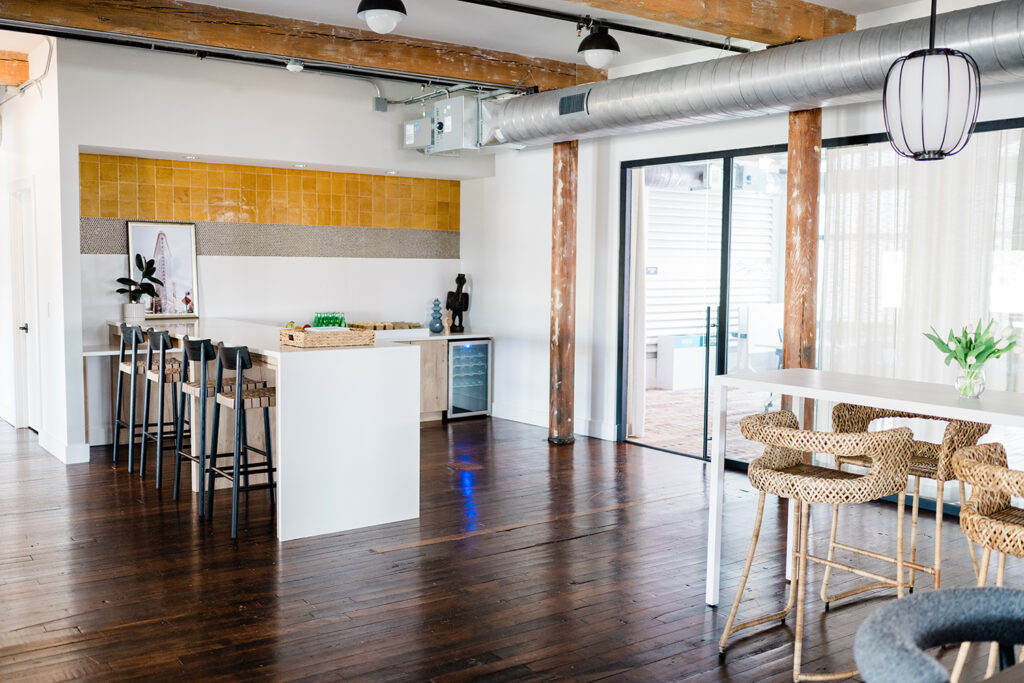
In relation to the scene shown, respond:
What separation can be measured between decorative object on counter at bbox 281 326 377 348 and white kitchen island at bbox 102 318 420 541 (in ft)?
0.20

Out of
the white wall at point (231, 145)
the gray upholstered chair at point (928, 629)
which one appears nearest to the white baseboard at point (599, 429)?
the white wall at point (231, 145)

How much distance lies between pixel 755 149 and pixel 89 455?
5459mm

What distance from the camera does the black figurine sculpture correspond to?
9281 mm

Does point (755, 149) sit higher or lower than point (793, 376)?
higher

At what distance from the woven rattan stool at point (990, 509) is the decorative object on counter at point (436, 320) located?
617 cm

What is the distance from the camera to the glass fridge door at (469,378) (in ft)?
29.3

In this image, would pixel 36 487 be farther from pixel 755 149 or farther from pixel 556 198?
pixel 755 149

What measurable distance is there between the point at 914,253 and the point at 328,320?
4816mm

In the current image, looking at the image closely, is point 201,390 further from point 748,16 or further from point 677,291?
point 677,291

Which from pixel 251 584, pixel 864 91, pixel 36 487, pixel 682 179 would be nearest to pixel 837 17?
pixel 864 91

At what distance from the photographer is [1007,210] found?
535 centimetres

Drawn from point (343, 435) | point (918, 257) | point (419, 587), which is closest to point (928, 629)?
point (419, 587)

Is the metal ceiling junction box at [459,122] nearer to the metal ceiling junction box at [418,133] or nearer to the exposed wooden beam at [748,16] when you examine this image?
the metal ceiling junction box at [418,133]

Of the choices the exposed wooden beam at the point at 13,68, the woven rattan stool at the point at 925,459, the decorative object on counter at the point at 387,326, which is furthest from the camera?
the decorative object on counter at the point at 387,326
